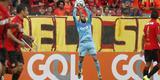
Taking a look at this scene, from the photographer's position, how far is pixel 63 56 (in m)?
16.6

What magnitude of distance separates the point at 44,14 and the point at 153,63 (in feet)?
13.8

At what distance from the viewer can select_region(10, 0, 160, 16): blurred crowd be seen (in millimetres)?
19672

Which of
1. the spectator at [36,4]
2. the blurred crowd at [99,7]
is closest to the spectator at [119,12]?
the blurred crowd at [99,7]

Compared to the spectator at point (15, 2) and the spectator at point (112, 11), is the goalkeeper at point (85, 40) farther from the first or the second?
the spectator at point (15, 2)

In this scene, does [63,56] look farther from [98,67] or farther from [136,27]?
[136,27]

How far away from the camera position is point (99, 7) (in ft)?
69.2

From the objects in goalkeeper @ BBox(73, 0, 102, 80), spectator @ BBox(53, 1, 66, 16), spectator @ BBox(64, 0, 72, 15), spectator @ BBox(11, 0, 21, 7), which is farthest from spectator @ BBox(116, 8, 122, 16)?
goalkeeper @ BBox(73, 0, 102, 80)

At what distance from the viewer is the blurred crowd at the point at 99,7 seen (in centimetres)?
1967

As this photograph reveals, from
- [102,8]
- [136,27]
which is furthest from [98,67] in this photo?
[102,8]

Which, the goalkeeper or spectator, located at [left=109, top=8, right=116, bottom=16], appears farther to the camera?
spectator, located at [left=109, top=8, right=116, bottom=16]

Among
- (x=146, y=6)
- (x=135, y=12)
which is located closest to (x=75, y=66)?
(x=135, y=12)

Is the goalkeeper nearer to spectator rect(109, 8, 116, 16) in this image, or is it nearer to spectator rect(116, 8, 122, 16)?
spectator rect(116, 8, 122, 16)

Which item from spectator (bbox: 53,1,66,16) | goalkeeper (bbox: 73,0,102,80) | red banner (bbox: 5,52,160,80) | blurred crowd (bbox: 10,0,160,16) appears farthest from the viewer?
blurred crowd (bbox: 10,0,160,16)

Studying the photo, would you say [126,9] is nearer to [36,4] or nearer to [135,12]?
[135,12]
